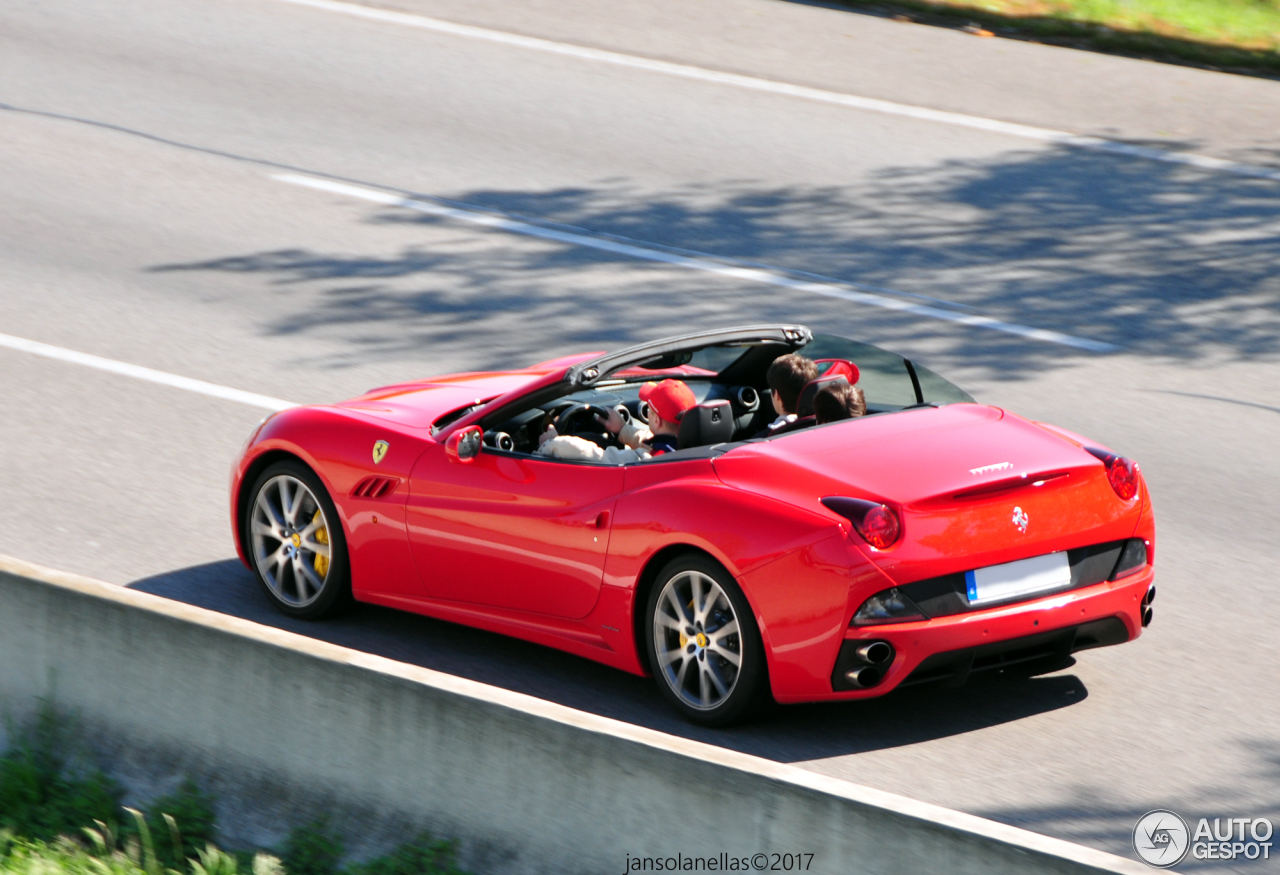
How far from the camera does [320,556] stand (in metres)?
6.86

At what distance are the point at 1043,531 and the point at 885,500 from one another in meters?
0.59

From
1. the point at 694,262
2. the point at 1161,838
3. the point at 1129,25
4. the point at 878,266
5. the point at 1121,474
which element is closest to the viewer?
the point at 1161,838

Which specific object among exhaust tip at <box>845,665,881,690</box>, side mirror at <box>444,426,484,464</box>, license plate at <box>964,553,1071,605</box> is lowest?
exhaust tip at <box>845,665,881,690</box>

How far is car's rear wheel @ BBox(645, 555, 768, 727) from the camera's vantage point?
18.0ft

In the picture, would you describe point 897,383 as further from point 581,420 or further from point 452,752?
point 452,752

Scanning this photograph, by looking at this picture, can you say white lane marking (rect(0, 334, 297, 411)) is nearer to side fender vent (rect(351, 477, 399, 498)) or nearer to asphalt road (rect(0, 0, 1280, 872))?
asphalt road (rect(0, 0, 1280, 872))

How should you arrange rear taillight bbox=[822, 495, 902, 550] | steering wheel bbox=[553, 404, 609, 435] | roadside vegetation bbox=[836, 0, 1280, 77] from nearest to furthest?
rear taillight bbox=[822, 495, 902, 550], steering wheel bbox=[553, 404, 609, 435], roadside vegetation bbox=[836, 0, 1280, 77]

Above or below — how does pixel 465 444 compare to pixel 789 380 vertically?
below

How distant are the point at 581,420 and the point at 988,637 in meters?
1.96

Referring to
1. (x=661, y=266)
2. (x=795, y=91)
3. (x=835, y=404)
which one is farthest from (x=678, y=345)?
(x=795, y=91)

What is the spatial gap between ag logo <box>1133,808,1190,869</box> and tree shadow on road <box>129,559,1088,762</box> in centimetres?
82

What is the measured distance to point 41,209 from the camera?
12664 millimetres

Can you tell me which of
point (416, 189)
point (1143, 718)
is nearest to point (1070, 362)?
point (1143, 718)

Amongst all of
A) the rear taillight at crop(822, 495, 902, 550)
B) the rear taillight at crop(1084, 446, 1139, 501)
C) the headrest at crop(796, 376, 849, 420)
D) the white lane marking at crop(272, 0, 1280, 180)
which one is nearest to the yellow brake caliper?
the headrest at crop(796, 376, 849, 420)
